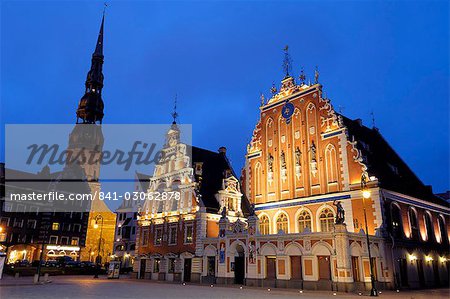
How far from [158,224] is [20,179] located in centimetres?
4338

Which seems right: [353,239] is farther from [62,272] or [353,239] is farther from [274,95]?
[62,272]

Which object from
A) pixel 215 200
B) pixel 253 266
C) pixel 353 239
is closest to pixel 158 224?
pixel 215 200

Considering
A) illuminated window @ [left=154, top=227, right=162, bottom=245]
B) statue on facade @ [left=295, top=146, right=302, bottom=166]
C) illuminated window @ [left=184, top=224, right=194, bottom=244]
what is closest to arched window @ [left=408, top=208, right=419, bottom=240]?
statue on facade @ [left=295, top=146, right=302, bottom=166]

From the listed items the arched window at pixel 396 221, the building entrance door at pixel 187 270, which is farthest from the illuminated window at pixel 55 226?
the arched window at pixel 396 221

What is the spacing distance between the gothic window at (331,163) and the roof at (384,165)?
2.18m

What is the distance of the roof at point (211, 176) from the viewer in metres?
38.2

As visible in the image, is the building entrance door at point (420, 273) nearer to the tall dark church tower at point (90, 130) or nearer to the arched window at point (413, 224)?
the arched window at point (413, 224)

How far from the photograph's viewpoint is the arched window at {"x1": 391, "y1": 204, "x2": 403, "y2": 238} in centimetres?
3005

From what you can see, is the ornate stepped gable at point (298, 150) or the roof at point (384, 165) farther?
the ornate stepped gable at point (298, 150)

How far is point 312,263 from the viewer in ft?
89.3

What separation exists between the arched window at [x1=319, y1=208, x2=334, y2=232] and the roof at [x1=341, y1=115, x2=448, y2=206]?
490 centimetres

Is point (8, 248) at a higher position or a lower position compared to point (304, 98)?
lower

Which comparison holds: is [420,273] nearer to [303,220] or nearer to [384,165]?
[384,165]

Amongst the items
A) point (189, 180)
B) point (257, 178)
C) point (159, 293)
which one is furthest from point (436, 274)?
point (159, 293)
